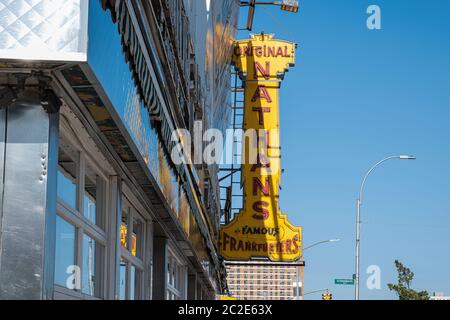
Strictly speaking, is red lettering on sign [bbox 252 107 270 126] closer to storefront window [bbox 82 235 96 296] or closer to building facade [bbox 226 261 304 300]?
storefront window [bbox 82 235 96 296]

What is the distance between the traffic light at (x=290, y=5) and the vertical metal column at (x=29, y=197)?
28870 mm

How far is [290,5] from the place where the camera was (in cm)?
3431

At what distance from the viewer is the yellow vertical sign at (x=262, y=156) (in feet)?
87.1

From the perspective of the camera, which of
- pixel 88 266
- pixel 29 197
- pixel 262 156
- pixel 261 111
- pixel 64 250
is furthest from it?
pixel 261 111

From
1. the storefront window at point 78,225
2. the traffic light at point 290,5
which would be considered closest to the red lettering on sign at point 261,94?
the traffic light at point 290,5

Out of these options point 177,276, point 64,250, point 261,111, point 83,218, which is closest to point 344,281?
point 261,111

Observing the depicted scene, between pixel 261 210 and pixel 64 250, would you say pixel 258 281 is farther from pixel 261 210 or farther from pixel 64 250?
pixel 64 250

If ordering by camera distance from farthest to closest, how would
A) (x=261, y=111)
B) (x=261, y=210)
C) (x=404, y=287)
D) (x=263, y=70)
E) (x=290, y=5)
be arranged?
(x=404, y=287)
(x=290, y=5)
(x=263, y=70)
(x=261, y=111)
(x=261, y=210)

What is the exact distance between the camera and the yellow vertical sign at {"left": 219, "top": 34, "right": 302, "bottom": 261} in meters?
26.6

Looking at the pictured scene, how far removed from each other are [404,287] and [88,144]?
236ft

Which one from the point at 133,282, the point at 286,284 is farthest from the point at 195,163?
the point at 286,284
